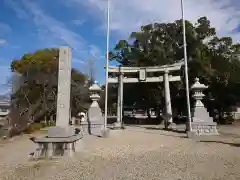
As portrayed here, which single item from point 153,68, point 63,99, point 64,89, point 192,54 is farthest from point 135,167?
point 192,54

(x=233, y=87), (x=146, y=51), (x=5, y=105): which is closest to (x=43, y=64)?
(x=146, y=51)

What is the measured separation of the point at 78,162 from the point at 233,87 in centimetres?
2258

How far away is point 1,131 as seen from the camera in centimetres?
1717

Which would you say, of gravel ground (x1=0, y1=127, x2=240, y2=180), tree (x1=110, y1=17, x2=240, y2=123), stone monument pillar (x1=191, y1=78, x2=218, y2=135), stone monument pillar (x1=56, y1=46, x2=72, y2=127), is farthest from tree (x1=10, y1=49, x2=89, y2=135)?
gravel ground (x1=0, y1=127, x2=240, y2=180)

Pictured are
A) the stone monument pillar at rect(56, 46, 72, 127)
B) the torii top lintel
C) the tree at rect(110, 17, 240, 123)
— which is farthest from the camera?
the tree at rect(110, 17, 240, 123)

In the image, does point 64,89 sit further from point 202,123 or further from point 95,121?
point 202,123

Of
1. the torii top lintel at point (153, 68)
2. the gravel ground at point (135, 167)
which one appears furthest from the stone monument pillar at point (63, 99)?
the torii top lintel at point (153, 68)

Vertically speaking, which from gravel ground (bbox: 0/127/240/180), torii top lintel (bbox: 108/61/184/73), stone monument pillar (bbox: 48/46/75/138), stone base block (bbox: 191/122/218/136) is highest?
torii top lintel (bbox: 108/61/184/73)

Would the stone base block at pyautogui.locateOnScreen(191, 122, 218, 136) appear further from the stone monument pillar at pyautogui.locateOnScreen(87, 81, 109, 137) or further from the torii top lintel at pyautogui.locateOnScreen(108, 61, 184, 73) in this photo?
the torii top lintel at pyautogui.locateOnScreen(108, 61, 184, 73)

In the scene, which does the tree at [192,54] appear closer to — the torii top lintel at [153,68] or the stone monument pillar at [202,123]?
the torii top lintel at [153,68]

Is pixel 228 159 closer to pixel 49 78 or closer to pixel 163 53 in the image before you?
pixel 163 53

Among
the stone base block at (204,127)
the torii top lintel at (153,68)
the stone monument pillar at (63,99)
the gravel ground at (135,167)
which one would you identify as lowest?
the gravel ground at (135,167)

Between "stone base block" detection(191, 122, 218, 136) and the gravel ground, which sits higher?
"stone base block" detection(191, 122, 218, 136)

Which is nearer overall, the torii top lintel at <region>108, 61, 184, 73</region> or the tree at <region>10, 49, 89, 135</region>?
the torii top lintel at <region>108, 61, 184, 73</region>
